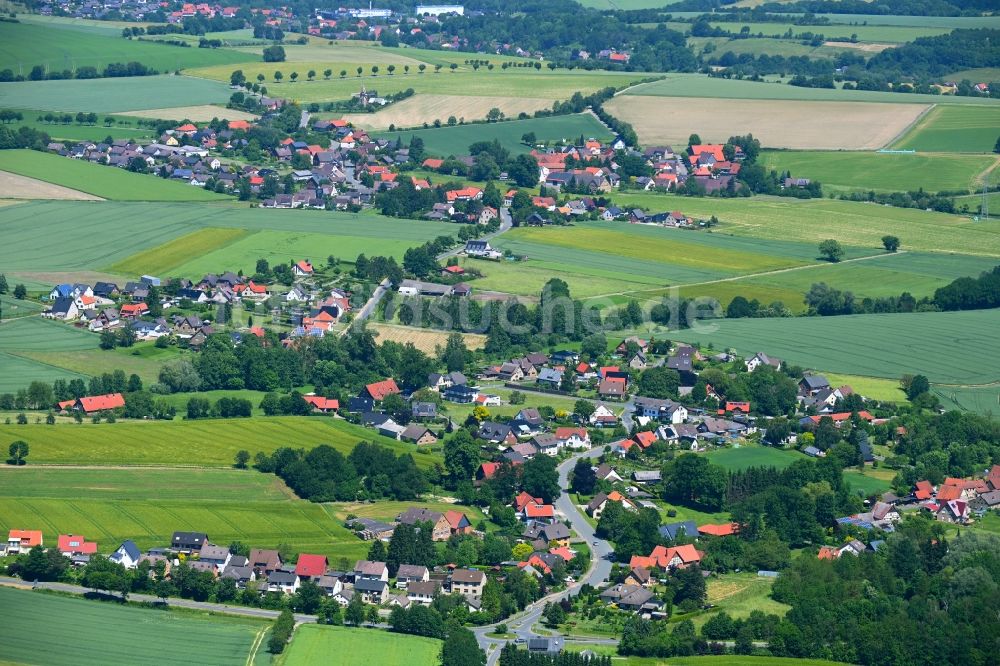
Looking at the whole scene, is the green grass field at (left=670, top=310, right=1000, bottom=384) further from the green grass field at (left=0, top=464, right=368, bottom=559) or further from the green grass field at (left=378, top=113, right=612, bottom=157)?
the green grass field at (left=378, top=113, right=612, bottom=157)

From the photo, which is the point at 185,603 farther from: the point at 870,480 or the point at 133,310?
the point at 133,310

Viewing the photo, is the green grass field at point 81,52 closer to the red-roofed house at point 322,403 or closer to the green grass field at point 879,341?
the green grass field at point 879,341

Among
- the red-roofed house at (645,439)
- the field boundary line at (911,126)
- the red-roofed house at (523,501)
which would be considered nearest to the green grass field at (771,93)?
the field boundary line at (911,126)

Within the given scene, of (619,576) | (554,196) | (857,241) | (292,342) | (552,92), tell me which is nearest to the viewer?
(619,576)

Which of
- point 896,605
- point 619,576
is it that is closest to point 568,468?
point 619,576

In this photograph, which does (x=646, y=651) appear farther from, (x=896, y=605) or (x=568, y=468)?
(x=568, y=468)

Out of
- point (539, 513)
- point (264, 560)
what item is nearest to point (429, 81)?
point (539, 513)
